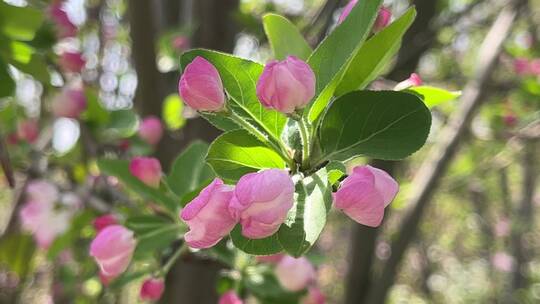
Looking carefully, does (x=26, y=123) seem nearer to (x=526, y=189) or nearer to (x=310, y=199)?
(x=310, y=199)

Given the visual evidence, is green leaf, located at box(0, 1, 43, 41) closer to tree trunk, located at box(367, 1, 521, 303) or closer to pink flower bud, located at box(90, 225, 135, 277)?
pink flower bud, located at box(90, 225, 135, 277)

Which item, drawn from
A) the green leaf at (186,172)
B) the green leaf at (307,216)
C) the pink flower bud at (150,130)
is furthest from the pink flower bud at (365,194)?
the pink flower bud at (150,130)

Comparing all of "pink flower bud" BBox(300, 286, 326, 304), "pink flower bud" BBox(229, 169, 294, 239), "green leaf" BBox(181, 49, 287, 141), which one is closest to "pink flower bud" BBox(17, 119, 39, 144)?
"pink flower bud" BBox(300, 286, 326, 304)

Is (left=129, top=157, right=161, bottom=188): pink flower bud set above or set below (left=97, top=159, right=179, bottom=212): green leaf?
above

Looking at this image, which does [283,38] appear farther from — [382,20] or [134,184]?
[134,184]

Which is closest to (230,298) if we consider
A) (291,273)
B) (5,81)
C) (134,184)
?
(291,273)

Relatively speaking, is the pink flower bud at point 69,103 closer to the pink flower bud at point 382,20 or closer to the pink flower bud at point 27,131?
the pink flower bud at point 27,131
